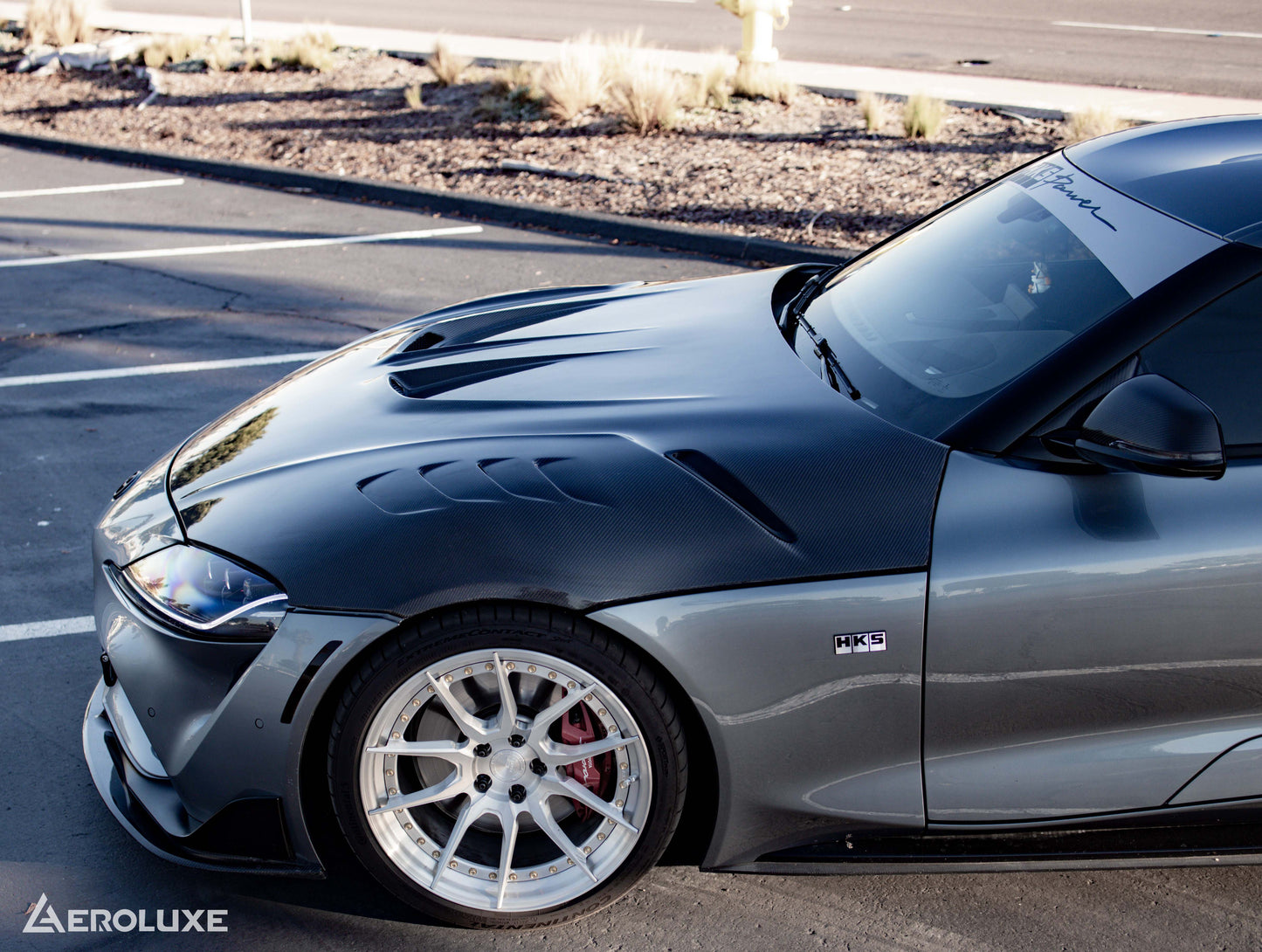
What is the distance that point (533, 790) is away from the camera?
2.61 meters

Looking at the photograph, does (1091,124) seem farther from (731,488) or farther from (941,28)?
(941,28)

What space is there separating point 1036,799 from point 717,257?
5.96 m

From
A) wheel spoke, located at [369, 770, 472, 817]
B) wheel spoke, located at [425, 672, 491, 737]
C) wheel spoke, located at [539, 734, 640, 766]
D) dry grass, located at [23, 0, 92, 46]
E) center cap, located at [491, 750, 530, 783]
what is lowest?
wheel spoke, located at [369, 770, 472, 817]

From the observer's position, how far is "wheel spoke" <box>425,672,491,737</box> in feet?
8.13

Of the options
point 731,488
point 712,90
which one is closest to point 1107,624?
point 731,488

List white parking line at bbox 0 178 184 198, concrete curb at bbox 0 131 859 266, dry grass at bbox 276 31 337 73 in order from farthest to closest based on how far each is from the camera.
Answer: dry grass at bbox 276 31 337 73 → white parking line at bbox 0 178 184 198 → concrete curb at bbox 0 131 859 266

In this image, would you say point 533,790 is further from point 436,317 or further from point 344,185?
point 344,185

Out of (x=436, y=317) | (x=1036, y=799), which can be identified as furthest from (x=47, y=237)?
(x=1036, y=799)

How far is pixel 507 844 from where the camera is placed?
2605 millimetres

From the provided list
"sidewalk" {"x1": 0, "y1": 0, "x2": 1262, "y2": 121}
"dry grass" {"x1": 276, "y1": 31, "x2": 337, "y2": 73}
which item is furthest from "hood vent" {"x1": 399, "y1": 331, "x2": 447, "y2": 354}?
"dry grass" {"x1": 276, "y1": 31, "x2": 337, "y2": 73}

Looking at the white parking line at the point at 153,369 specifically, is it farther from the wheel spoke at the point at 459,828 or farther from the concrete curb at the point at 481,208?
the wheel spoke at the point at 459,828

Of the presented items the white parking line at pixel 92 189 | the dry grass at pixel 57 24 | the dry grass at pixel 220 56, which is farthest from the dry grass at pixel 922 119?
the dry grass at pixel 57 24

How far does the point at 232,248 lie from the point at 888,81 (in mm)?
7974

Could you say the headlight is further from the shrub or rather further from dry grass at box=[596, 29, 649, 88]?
the shrub
